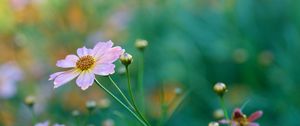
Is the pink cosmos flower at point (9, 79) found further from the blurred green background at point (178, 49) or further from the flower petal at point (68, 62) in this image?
the flower petal at point (68, 62)

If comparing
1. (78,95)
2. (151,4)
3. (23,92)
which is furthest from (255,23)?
(23,92)

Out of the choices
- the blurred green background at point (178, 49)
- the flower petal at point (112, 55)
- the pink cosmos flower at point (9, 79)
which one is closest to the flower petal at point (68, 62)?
the flower petal at point (112, 55)

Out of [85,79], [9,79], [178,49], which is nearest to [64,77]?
[85,79]

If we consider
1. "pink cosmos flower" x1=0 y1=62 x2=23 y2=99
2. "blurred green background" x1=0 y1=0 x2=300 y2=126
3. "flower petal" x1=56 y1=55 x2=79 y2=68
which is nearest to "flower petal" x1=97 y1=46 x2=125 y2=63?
"flower petal" x1=56 y1=55 x2=79 y2=68

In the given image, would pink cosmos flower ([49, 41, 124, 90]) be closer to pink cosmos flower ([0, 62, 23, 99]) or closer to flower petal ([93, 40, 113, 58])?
flower petal ([93, 40, 113, 58])

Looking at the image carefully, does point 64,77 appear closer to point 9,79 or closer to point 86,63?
point 86,63

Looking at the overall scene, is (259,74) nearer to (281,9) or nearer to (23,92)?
(281,9)
